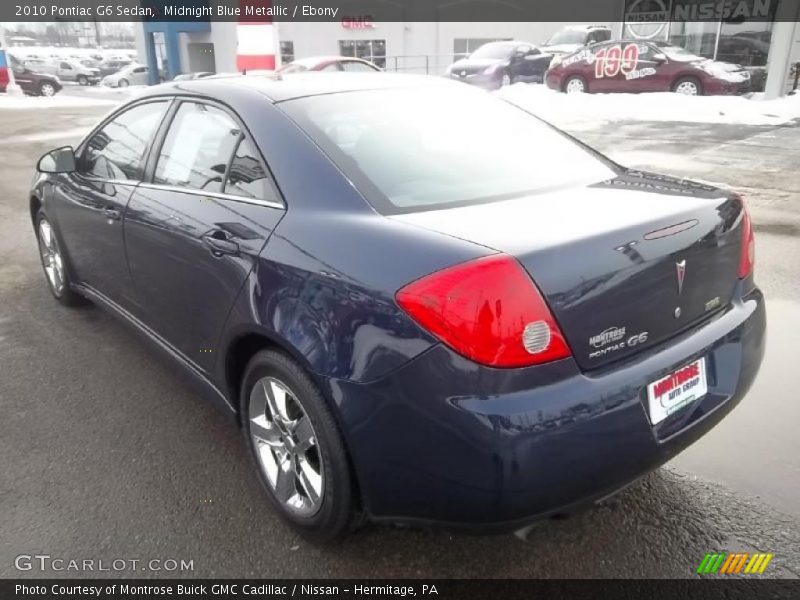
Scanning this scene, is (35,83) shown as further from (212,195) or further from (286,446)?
(286,446)

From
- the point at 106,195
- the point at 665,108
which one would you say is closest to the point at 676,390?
the point at 106,195

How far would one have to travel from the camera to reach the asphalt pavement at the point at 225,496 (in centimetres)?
236

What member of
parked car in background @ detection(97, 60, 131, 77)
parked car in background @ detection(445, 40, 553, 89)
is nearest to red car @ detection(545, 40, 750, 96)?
parked car in background @ detection(445, 40, 553, 89)

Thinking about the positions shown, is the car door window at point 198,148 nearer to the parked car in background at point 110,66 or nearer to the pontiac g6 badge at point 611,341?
the pontiac g6 badge at point 611,341

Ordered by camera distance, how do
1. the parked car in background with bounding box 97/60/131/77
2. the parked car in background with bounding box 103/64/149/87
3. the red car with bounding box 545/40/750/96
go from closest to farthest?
the red car with bounding box 545/40/750/96
the parked car in background with bounding box 103/64/149/87
the parked car in background with bounding box 97/60/131/77

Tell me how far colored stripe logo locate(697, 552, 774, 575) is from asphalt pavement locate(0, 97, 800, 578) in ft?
0.10

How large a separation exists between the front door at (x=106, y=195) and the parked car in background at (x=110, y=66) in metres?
37.6

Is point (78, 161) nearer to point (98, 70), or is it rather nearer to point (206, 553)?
point (206, 553)

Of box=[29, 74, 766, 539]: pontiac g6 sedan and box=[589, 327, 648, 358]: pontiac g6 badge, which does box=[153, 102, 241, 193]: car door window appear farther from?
box=[589, 327, 648, 358]: pontiac g6 badge

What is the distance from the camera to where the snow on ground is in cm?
1420

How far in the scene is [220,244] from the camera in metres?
2.57

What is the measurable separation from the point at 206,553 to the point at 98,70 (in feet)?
130

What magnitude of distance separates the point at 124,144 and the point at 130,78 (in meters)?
32.6
